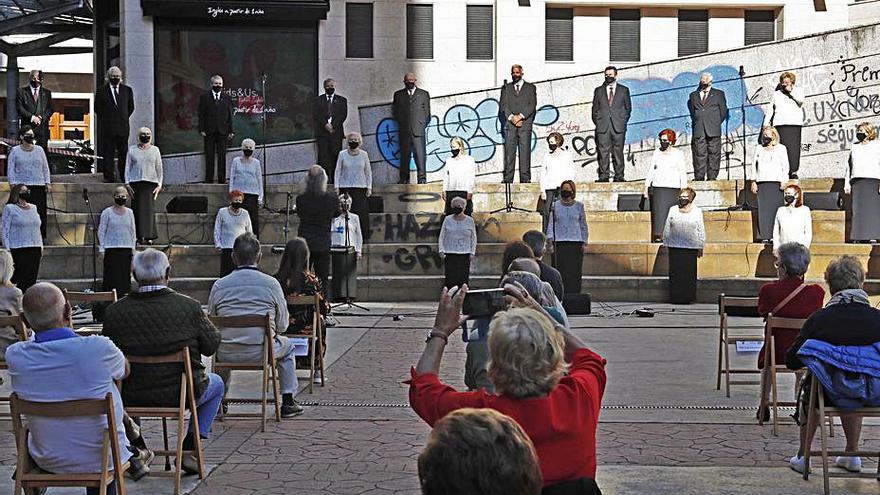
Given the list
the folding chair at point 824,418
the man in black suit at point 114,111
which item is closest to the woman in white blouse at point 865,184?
the man in black suit at point 114,111

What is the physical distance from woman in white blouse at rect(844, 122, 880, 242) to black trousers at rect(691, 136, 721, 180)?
309 cm

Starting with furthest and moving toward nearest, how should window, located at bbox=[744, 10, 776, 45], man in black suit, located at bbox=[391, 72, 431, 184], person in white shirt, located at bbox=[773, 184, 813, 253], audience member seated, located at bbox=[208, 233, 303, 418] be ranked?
window, located at bbox=[744, 10, 776, 45]
man in black suit, located at bbox=[391, 72, 431, 184]
person in white shirt, located at bbox=[773, 184, 813, 253]
audience member seated, located at bbox=[208, 233, 303, 418]

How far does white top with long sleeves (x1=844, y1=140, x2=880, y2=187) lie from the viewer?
62.4 ft

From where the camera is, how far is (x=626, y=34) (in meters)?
31.2

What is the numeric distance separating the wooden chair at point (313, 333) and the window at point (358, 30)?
62.9ft

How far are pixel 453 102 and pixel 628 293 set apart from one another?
24.8 feet

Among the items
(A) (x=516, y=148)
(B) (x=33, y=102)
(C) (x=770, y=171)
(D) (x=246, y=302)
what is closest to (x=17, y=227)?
(B) (x=33, y=102)

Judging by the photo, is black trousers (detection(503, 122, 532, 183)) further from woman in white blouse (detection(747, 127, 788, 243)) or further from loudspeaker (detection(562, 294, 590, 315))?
loudspeaker (detection(562, 294, 590, 315))

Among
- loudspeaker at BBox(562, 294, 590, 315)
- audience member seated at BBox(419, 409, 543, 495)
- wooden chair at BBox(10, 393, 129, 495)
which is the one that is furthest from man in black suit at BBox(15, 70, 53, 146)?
audience member seated at BBox(419, 409, 543, 495)

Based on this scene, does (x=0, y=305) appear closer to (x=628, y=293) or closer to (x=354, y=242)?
(x=354, y=242)

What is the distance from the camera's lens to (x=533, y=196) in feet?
74.9

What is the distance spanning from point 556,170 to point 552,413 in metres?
16.1

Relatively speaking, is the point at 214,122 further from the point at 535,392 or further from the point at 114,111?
the point at 535,392

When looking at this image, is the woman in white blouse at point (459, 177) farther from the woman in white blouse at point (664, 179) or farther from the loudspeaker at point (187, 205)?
the loudspeaker at point (187, 205)
